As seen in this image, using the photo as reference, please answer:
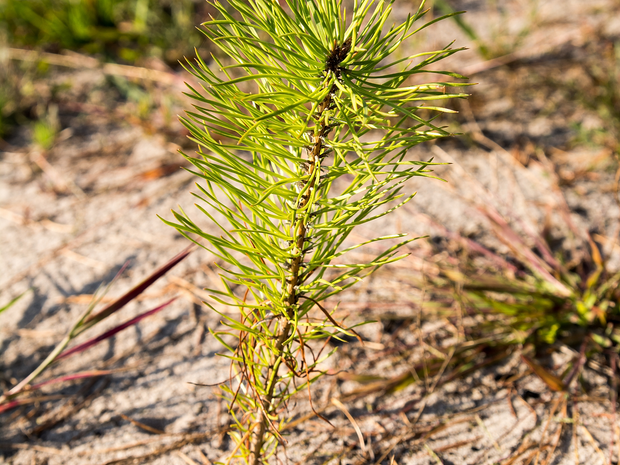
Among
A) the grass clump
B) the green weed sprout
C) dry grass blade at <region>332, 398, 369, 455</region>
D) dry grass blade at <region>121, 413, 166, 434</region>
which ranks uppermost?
the grass clump

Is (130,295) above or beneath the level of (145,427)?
above

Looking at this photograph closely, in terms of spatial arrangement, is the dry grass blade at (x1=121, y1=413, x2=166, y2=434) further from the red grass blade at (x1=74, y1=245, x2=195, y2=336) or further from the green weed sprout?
the green weed sprout

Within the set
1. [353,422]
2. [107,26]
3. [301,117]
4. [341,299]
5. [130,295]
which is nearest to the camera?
[301,117]

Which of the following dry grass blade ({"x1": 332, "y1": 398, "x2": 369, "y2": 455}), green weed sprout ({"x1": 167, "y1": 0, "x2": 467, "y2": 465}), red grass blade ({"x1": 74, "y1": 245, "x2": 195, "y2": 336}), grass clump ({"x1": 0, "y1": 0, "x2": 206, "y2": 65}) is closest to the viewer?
green weed sprout ({"x1": 167, "y1": 0, "x2": 467, "y2": 465})

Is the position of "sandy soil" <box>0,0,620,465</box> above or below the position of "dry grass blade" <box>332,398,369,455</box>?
above

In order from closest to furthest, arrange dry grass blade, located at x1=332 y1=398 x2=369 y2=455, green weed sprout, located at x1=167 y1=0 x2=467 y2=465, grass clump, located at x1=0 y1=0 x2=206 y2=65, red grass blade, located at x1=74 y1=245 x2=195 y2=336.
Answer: green weed sprout, located at x1=167 y1=0 x2=467 y2=465 → red grass blade, located at x1=74 y1=245 x2=195 y2=336 → dry grass blade, located at x1=332 y1=398 x2=369 y2=455 → grass clump, located at x1=0 y1=0 x2=206 y2=65

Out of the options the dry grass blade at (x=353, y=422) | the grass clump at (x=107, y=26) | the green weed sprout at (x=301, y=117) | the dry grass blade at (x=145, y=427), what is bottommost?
the dry grass blade at (x=353, y=422)

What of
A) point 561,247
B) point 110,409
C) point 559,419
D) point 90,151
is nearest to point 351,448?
point 559,419

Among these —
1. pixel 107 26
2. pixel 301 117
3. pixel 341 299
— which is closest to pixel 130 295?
pixel 301 117

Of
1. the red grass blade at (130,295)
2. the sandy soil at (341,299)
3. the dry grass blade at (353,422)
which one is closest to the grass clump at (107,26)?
the sandy soil at (341,299)

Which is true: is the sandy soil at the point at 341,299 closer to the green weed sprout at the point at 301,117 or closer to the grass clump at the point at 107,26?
the grass clump at the point at 107,26

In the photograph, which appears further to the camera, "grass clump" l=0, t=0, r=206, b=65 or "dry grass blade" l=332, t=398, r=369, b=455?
"grass clump" l=0, t=0, r=206, b=65

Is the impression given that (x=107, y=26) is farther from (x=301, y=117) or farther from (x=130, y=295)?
(x=301, y=117)

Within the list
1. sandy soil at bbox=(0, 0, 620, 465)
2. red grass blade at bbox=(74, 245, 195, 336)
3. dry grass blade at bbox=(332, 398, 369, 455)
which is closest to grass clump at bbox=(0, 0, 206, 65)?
sandy soil at bbox=(0, 0, 620, 465)
